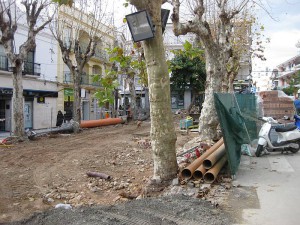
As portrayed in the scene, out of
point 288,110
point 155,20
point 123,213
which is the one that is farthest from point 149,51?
point 288,110

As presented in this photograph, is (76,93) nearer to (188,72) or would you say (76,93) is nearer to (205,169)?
(188,72)

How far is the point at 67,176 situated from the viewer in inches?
312

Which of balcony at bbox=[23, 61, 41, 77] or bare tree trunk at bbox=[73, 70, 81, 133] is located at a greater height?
balcony at bbox=[23, 61, 41, 77]

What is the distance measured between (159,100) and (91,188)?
8.85 feet

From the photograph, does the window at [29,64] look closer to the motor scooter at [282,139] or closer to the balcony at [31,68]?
the balcony at [31,68]

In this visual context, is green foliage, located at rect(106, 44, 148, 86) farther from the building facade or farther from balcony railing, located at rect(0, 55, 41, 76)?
balcony railing, located at rect(0, 55, 41, 76)

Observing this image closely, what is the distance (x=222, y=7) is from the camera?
38.5 feet

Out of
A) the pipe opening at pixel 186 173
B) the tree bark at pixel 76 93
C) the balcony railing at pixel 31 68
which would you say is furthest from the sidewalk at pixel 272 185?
the balcony railing at pixel 31 68

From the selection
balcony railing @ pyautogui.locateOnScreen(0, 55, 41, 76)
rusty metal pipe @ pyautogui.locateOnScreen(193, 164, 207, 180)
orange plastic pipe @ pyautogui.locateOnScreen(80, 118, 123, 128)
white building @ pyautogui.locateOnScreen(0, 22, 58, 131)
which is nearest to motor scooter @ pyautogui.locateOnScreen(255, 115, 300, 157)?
rusty metal pipe @ pyautogui.locateOnScreen(193, 164, 207, 180)

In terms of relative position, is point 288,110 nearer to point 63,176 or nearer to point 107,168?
point 107,168

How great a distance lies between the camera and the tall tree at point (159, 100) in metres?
5.75

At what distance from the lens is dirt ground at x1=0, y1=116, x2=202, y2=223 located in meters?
6.20

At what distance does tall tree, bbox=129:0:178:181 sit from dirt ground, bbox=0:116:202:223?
78 cm

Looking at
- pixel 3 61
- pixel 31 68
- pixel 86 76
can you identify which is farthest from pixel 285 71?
pixel 3 61
